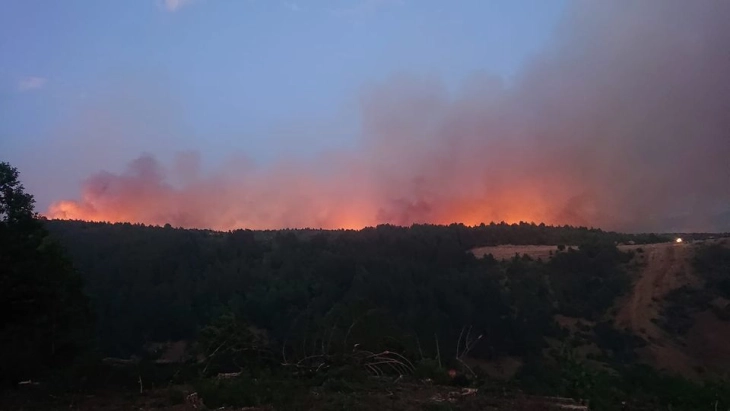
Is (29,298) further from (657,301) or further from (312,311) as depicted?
(657,301)

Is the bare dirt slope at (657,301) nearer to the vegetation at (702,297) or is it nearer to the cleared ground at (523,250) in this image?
the vegetation at (702,297)

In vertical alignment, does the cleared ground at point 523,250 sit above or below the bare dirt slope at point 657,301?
above

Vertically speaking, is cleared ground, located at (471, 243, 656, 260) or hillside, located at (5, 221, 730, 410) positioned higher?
cleared ground, located at (471, 243, 656, 260)

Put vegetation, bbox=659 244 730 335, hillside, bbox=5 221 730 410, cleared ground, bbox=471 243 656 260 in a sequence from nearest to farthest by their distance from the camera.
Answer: hillside, bbox=5 221 730 410 < vegetation, bbox=659 244 730 335 < cleared ground, bbox=471 243 656 260

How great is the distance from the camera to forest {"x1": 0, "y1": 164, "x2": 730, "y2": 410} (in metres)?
13.7

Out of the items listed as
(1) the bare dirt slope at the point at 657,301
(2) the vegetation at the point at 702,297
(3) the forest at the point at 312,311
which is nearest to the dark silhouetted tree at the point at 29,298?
(3) the forest at the point at 312,311

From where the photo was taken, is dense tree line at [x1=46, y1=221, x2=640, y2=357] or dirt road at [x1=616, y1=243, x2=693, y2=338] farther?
dirt road at [x1=616, y1=243, x2=693, y2=338]

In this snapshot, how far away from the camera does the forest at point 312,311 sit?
44.9ft

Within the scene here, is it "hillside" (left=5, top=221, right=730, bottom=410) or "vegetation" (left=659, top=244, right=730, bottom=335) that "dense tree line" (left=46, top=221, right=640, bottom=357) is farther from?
"vegetation" (left=659, top=244, right=730, bottom=335)

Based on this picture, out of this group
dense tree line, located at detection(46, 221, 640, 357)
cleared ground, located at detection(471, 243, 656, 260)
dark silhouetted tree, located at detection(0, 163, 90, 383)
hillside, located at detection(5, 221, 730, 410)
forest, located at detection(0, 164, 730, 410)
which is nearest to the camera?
hillside, located at detection(5, 221, 730, 410)

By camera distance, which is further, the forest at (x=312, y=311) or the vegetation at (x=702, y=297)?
the vegetation at (x=702, y=297)

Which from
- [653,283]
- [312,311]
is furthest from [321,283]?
[653,283]

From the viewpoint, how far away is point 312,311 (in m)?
36.0

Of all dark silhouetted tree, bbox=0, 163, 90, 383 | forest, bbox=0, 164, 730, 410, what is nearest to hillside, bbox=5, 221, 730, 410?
forest, bbox=0, 164, 730, 410
